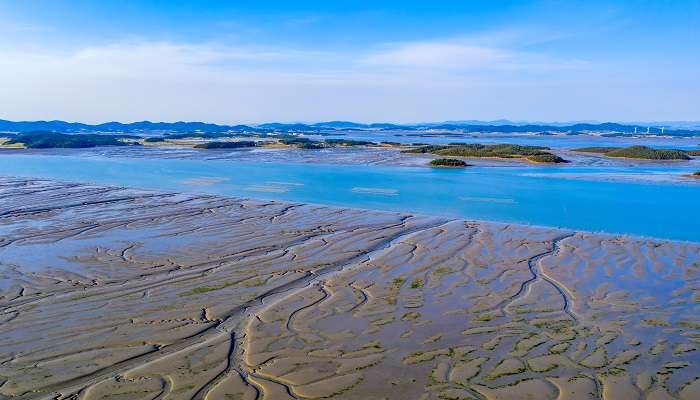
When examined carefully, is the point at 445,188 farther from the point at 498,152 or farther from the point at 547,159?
the point at 498,152

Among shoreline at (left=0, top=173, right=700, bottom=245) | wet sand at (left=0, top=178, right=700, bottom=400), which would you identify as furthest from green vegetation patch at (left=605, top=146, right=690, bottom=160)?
wet sand at (left=0, top=178, right=700, bottom=400)

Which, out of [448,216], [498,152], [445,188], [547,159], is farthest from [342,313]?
[498,152]

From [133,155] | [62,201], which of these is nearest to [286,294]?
[62,201]

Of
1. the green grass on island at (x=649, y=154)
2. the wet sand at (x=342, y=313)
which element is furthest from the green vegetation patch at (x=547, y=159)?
the wet sand at (x=342, y=313)

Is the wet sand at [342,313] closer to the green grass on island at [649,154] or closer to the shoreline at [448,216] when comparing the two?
the shoreline at [448,216]

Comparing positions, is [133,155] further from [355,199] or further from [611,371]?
[611,371]

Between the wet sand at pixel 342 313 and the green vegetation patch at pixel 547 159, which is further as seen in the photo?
the green vegetation patch at pixel 547 159
